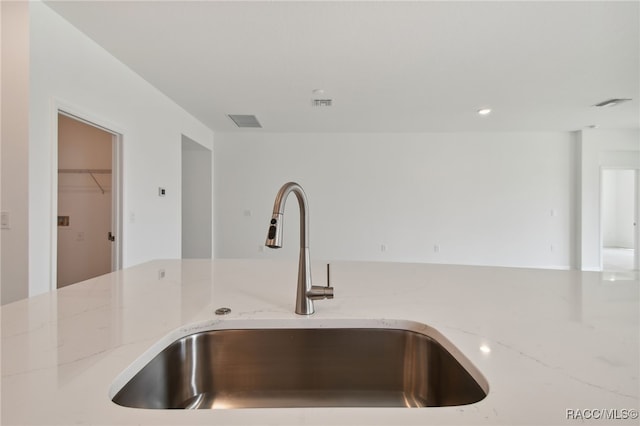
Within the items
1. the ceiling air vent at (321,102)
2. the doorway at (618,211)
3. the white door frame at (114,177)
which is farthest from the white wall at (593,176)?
the white door frame at (114,177)

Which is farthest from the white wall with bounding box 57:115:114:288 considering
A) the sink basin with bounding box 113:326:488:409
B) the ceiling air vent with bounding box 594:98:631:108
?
the ceiling air vent with bounding box 594:98:631:108

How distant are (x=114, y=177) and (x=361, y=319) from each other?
2876 millimetres

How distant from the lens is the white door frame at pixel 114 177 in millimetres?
1938

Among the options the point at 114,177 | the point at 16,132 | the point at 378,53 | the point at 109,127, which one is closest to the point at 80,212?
the point at 114,177

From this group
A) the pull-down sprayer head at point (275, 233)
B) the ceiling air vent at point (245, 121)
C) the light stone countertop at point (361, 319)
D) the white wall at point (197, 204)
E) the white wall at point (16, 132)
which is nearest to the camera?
the light stone countertop at point (361, 319)

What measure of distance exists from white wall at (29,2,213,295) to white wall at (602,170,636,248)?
11.2 meters

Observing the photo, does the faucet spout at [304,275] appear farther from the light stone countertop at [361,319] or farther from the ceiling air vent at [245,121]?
the ceiling air vent at [245,121]

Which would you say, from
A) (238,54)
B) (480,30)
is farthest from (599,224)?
(238,54)

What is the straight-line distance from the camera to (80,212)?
10.9 feet

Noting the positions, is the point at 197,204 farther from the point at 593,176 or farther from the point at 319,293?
the point at 593,176

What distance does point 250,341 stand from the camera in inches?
28.1

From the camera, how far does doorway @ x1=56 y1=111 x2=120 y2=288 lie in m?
3.30

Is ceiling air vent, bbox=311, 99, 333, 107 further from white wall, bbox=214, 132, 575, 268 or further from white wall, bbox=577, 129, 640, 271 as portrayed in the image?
white wall, bbox=577, 129, 640, 271

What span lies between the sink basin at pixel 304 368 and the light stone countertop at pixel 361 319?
4 cm
